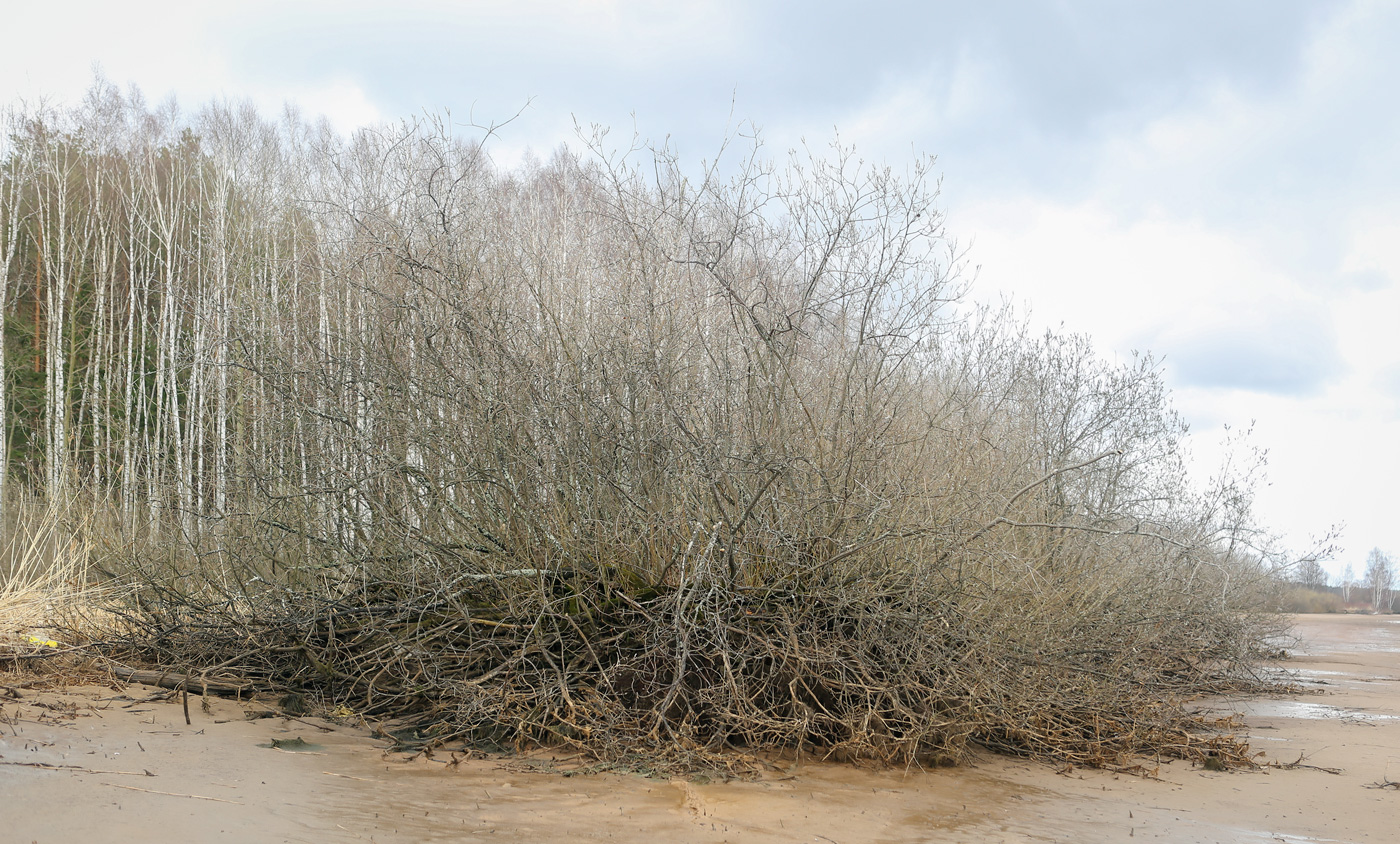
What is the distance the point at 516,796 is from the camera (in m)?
5.29

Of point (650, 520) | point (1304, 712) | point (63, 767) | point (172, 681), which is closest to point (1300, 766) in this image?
point (1304, 712)

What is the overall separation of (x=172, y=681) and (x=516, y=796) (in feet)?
12.3

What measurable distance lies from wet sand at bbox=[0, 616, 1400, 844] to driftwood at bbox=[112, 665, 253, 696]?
0.15 metres

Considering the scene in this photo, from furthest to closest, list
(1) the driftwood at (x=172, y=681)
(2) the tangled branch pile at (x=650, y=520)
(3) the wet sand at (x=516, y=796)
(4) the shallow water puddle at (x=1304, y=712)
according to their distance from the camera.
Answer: (4) the shallow water puddle at (x=1304, y=712), (1) the driftwood at (x=172, y=681), (2) the tangled branch pile at (x=650, y=520), (3) the wet sand at (x=516, y=796)

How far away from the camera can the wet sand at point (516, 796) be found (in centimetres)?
444

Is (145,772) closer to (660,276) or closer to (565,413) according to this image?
(565,413)

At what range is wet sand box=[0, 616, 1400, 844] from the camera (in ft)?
14.6

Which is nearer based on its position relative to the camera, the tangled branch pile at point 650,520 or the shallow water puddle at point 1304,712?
the tangled branch pile at point 650,520

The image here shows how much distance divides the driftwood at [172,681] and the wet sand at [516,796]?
15 cm

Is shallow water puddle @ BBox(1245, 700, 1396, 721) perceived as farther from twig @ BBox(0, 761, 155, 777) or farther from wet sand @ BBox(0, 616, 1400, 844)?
twig @ BBox(0, 761, 155, 777)

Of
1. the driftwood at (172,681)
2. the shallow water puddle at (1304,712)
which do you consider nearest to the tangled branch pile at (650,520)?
the driftwood at (172,681)

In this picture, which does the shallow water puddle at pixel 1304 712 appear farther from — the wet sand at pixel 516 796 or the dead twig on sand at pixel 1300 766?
the dead twig on sand at pixel 1300 766

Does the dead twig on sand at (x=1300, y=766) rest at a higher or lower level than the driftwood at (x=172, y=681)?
lower

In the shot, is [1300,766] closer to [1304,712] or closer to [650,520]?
[1304,712]
